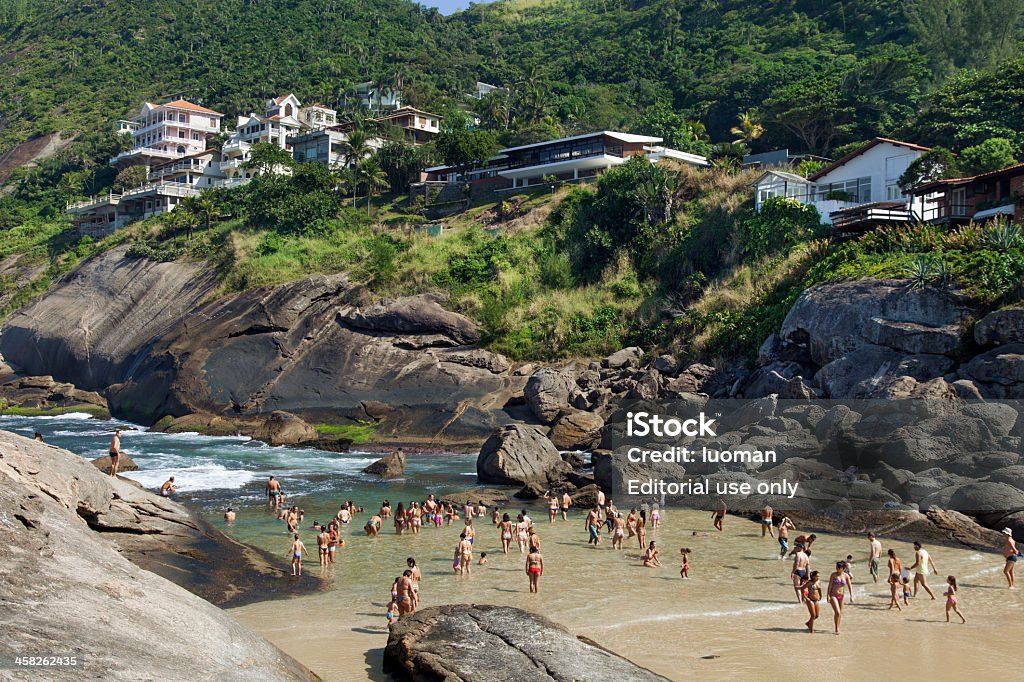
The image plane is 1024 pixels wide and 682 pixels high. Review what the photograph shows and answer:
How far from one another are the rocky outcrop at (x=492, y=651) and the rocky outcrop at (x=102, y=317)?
4834 centimetres

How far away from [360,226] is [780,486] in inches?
1795

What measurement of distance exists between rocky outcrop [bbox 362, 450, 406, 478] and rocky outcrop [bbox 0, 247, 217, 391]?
28.3m

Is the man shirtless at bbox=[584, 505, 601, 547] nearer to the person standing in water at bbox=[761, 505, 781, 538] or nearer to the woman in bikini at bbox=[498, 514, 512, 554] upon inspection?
the woman in bikini at bbox=[498, 514, 512, 554]

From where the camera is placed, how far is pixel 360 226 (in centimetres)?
6669

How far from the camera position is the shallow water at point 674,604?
1527cm

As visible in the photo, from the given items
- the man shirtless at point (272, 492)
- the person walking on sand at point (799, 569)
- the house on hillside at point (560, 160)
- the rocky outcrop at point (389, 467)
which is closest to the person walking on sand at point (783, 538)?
the person walking on sand at point (799, 569)

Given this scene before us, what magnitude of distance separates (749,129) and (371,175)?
3110 cm

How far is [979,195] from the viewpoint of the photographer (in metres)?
40.6

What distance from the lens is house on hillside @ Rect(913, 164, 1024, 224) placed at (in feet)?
127

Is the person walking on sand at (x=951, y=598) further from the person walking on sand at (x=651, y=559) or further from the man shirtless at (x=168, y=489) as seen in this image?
the man shirtless at (x=168, y=489)

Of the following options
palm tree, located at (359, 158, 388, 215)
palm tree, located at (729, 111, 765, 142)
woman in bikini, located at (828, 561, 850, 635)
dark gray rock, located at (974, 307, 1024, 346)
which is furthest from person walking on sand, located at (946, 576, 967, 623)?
palm tree, located at (359, 158, 388, 215)

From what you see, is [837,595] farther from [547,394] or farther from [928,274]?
[547,394]

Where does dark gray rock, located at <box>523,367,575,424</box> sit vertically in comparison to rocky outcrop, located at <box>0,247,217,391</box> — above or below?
below

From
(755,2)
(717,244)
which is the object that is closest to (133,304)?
(717,244)
